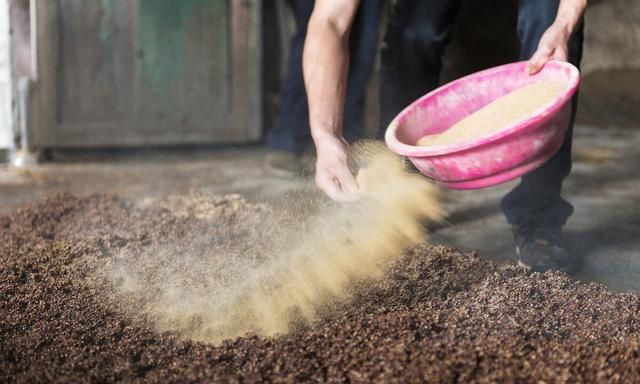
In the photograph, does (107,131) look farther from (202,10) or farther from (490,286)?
(490,286)

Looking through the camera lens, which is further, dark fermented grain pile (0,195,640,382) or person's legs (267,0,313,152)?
person's legs (267,0,313,152)

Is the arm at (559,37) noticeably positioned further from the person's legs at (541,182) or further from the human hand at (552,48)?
the person's legs at (541,182)

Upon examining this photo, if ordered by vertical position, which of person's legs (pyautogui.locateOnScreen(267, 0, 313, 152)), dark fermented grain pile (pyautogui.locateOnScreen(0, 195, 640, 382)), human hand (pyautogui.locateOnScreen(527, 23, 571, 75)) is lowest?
person's legs (pyautogui.locateOnScreen(267, 0, 313, 152))

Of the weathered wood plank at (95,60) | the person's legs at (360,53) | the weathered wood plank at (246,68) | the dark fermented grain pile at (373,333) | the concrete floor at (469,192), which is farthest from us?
the weathered wood plank at (246,68)

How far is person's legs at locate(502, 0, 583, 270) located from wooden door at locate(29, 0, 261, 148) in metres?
2.53

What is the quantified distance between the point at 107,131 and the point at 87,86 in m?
0.27

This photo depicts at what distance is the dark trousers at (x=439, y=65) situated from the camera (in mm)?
2229

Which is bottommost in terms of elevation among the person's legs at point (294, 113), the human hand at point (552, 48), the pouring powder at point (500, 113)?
the person's legs at point (294, 113)

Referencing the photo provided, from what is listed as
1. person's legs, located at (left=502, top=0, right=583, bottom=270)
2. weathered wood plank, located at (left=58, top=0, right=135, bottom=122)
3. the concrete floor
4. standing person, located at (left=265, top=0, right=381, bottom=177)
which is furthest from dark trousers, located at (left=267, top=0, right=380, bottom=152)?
person's legs, located at (left=502, top=0, right=583, bottom=270)

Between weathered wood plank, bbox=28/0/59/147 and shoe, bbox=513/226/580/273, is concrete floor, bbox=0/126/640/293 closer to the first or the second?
shoe, bbox=513/226/580/273

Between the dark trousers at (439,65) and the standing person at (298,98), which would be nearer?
the dark trousers at (439,65)

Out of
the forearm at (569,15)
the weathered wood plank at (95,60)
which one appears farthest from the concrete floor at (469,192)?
the forearm at (569,15)

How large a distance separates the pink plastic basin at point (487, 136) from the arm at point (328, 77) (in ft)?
0.50

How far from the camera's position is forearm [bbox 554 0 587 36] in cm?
203
